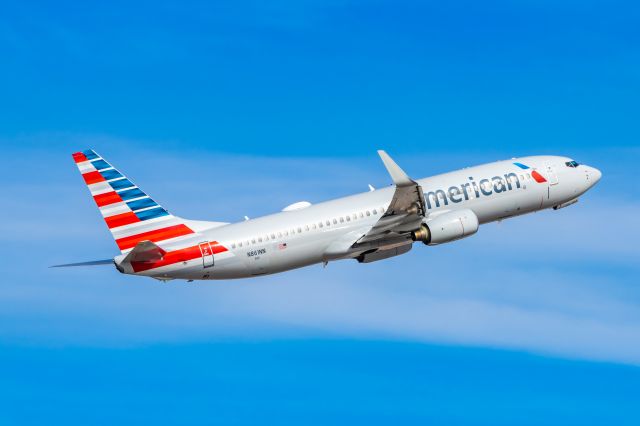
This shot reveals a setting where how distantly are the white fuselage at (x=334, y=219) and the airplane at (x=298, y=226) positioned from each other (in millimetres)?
59

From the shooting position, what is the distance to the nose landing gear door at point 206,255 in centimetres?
6047

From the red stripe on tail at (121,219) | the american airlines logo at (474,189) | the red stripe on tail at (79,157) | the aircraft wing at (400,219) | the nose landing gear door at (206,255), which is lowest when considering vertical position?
the nose landing gear door at (206,255)

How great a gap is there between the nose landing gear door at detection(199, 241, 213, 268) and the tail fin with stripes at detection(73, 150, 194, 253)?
139cm

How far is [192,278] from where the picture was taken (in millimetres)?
61031

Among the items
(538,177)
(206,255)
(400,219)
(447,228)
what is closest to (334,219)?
(400,219)

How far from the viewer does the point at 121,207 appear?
60.5 m

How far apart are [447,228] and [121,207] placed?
19144 millimetres

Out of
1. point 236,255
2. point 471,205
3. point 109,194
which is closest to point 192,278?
point 236,255

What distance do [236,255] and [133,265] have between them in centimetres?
588

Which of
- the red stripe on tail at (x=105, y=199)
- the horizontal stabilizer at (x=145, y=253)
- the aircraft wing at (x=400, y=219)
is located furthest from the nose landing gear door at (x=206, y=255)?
the aircraft wing at (x=400, y=219)

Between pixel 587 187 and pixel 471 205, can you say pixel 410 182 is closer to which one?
pixel 471 205

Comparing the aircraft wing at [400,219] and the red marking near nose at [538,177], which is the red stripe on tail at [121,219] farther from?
the red marking near nose at [538,177]

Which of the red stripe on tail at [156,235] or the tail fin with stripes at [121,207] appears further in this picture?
the tail fin with stripes at [121,207]

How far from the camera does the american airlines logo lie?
65.4 meters
